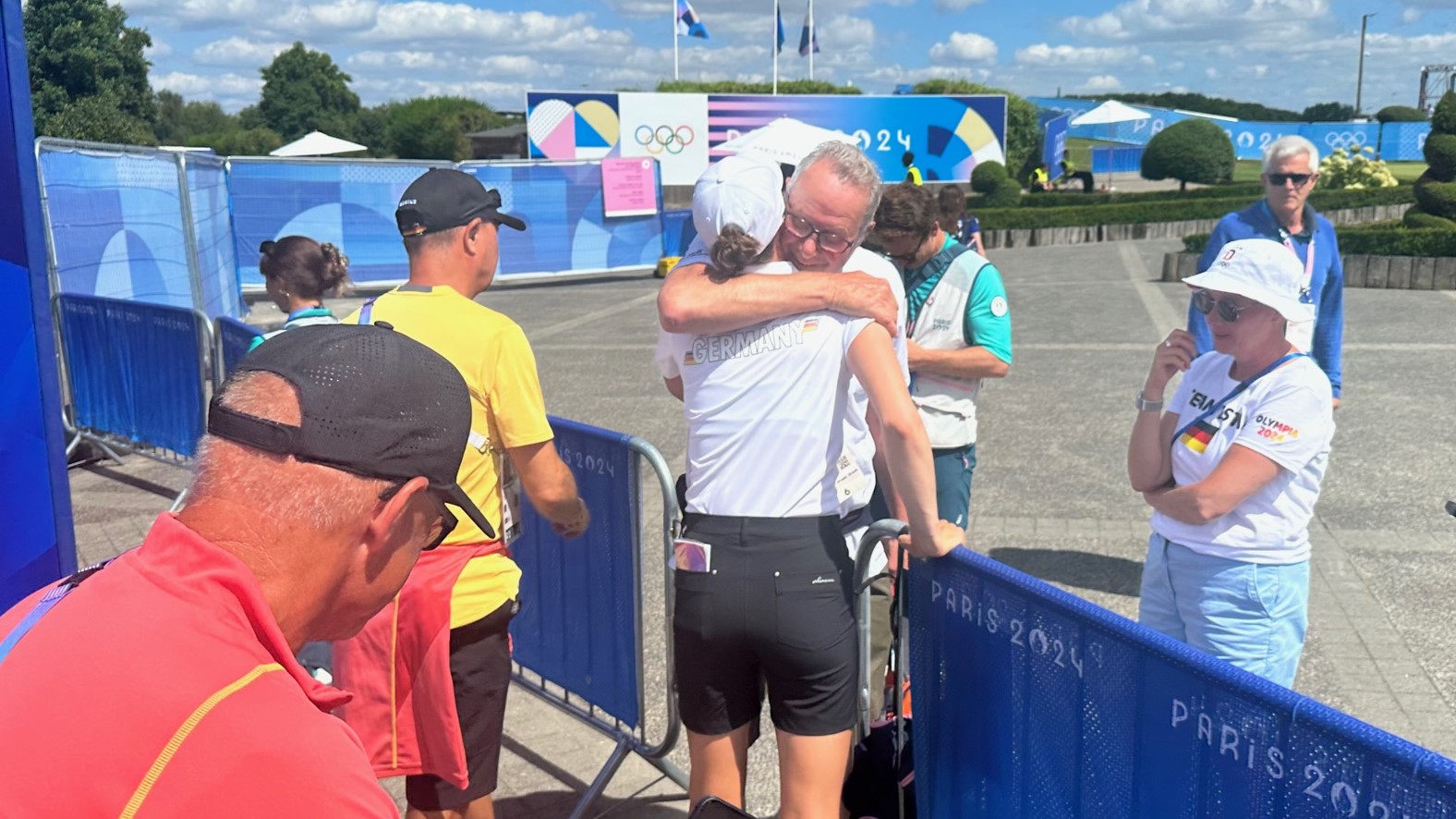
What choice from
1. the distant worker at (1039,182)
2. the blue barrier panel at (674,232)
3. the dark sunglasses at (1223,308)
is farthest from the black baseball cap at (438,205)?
the distant worker at (1039,182)

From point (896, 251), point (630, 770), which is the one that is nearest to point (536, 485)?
point (630, 770)

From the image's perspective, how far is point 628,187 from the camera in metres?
20.8

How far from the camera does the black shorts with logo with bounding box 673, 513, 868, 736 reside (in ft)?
8.34

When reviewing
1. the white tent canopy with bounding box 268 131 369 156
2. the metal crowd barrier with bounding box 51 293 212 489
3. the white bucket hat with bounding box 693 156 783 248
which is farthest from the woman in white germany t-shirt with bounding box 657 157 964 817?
the white tent canopy with bounding box 268 131 369 156

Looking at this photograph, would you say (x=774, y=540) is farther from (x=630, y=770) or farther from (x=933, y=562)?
(x=630, y=770)

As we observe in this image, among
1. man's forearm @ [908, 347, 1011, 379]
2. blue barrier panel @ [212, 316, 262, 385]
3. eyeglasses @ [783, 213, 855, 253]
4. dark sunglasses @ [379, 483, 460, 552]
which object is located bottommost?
blue barrier panel @ [212, 316, 262, 385]

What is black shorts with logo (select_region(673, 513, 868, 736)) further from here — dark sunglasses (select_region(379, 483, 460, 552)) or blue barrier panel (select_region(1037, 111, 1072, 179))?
blue barrier panel (select_region(1037, 111, 1072, 179))

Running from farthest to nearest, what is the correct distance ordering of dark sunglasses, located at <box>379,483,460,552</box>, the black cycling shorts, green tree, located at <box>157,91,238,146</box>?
1. green tree, located at <box>157,91,238,146</box>
2. the black cycling shorts
3. dark sunglasses, located at <box>379,483,460,552</box>

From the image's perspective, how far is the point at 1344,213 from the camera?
2795cm

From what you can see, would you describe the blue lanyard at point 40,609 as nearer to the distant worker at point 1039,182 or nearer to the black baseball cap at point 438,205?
the black baseball cap at point 438,205

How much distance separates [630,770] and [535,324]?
11.9m

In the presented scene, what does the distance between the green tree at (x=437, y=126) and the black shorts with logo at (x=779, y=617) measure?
46.2 m

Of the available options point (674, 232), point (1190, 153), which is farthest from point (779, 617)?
point (1190, 153)

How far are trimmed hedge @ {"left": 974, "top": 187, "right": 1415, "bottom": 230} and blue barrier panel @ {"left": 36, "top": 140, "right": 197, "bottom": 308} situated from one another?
19784 mm
